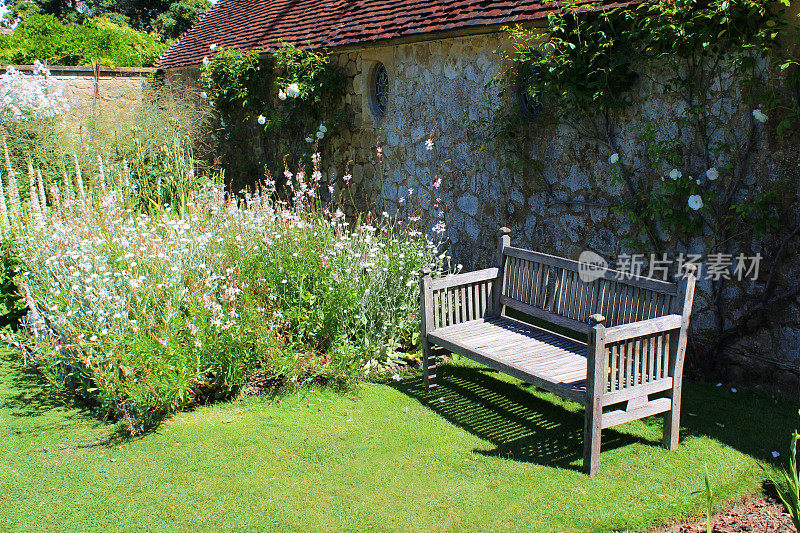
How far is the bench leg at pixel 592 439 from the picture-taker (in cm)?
363

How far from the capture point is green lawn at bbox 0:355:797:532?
337cm

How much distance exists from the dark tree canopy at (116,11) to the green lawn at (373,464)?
27068mm

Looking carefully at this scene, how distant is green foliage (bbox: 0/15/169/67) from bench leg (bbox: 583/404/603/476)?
14.8 m

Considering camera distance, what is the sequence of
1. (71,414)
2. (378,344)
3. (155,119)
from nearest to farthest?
(71,414) < (378,344) < (155,119)

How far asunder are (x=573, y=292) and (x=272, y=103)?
279 inches

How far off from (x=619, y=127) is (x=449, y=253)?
265 cm

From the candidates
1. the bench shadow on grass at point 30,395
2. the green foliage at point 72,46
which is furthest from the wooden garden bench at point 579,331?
the green foliage at point 72,46

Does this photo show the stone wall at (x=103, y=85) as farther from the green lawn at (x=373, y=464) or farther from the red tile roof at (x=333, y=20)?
the green lawn at (x=373, y=464)

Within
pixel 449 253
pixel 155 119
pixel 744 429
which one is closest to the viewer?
pixel 744 429

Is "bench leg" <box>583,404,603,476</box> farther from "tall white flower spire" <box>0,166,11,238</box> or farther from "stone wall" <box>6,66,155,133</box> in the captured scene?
"stone wall" <box>6,66,155,133</box>

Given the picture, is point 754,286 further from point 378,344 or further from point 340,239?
point 340,239

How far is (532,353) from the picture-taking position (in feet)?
14.6

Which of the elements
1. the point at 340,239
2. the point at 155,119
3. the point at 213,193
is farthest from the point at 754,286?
the point at 155,119

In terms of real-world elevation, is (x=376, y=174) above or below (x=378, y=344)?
above
